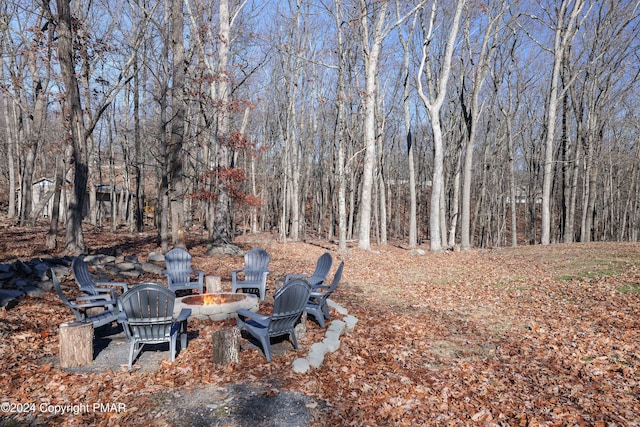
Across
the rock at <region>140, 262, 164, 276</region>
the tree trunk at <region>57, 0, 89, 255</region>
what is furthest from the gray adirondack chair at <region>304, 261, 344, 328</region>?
the tree trunk at <region>57, 0, 89, 255</region>

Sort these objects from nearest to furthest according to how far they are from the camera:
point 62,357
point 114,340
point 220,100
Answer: point 62,357
point 114,340
point 220,100

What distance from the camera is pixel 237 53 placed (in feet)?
51.5

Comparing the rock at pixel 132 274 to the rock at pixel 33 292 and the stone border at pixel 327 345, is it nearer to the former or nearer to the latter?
the rock at pixel 33 292

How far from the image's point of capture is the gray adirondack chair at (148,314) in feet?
14.4

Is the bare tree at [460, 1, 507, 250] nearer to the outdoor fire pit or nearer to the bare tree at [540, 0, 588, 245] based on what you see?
the bare tree at [540, 0, 588, 245]

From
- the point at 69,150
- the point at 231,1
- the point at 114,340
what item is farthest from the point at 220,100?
the point at 114,340

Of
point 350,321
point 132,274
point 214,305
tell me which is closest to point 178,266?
point 132,274

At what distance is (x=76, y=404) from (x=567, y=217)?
816 inches

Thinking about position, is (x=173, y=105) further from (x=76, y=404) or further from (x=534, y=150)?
(x=534, y=150)

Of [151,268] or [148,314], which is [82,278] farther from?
[151,268]

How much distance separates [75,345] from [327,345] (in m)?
2.97

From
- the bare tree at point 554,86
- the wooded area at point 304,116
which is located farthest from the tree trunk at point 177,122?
the bare tree at point 554,86

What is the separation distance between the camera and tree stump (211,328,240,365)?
15.2 ft

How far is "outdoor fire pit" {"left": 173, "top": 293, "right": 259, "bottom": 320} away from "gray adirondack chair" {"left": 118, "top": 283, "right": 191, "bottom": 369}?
1349mm
